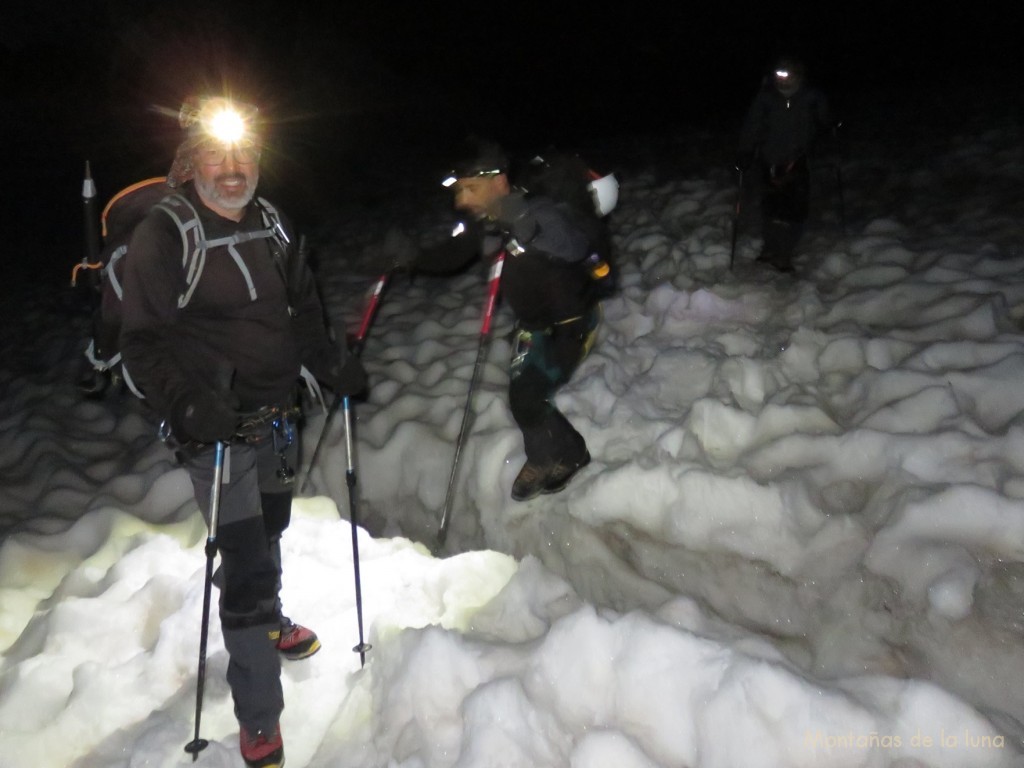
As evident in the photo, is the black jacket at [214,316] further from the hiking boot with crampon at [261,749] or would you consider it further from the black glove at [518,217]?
the hiking boot with crampon at [261,749]

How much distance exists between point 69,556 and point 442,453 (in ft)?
8.51

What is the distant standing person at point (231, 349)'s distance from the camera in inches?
105

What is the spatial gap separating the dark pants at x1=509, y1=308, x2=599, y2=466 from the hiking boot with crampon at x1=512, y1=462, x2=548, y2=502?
115mm

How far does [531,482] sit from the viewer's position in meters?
4.46

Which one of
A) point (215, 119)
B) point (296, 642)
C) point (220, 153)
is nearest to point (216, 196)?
point (220, 153)

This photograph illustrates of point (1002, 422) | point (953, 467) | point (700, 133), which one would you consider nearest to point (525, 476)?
point (953, 467)

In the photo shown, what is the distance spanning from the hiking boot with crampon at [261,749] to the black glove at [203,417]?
130 centimetres

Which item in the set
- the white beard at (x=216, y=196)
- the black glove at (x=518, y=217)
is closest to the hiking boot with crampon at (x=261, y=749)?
the white beard at (x=216, y=196)

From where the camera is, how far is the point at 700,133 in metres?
15.9

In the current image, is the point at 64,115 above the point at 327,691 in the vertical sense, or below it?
above

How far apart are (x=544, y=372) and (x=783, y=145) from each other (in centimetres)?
414

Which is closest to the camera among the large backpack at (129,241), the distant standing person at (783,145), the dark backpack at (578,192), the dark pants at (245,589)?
the large backpack at (129,241)

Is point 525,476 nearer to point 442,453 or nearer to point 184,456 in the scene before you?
point 442,453

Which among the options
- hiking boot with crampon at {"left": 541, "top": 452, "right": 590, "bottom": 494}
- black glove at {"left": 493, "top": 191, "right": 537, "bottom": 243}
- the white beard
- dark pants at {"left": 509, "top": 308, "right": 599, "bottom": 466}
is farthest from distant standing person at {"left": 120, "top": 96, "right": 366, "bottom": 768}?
hiking boot with crampon at {"left": 541, "top": 452, "right": 590, "bottom": 494}
